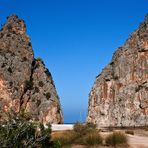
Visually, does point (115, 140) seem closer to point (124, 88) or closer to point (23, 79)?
point (23, 79)

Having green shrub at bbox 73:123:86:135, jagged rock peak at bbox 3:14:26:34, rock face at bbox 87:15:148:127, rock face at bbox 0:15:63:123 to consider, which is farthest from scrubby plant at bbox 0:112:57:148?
jagged rock peak at bbox 3:14:26:34

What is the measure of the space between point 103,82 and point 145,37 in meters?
13.8

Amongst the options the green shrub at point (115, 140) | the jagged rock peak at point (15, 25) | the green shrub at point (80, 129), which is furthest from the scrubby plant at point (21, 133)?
the jagged rock peak at point (15, 25)

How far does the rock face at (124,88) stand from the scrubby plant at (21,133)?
70491mm

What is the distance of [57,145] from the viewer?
57.0 feet

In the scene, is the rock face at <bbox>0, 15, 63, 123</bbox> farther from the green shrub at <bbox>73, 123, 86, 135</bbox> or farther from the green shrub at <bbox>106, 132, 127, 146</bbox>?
the green shrub at <bbox>106, 132, 127, 146</bbox>

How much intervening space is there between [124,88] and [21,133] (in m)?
77.5

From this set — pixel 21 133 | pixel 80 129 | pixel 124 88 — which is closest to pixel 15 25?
pixel 124 88

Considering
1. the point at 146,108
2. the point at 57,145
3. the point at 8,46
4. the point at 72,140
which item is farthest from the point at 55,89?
the point at 57,145

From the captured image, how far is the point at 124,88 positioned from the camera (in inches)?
3602

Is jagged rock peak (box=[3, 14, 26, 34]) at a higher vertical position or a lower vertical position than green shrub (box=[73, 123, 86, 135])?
higher

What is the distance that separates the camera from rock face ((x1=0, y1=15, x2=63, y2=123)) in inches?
3312

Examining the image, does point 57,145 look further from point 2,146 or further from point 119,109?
point 119,109

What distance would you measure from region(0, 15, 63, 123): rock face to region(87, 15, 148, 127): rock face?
1042 centimetres
